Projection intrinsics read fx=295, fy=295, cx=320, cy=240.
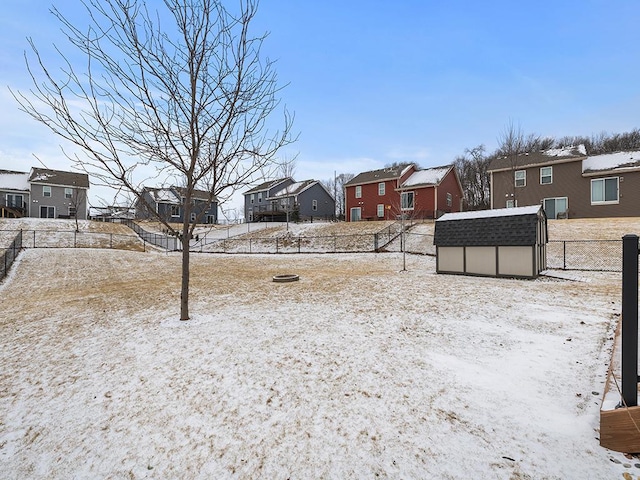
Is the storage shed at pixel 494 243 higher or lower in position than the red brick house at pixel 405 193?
lower

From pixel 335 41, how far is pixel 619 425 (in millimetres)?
13303

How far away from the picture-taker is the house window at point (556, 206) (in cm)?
2680

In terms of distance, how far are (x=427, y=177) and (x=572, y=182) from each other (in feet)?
43.7

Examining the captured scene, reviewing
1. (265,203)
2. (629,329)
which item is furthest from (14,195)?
(629,329)

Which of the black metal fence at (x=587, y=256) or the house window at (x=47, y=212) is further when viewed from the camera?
the house window at (x=47, y=212)

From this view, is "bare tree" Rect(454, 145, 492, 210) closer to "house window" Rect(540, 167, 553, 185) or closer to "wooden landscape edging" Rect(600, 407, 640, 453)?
"house window" Rect(540, 167, 553, 185)

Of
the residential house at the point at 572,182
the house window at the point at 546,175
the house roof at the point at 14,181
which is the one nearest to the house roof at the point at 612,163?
the residential house at the point at 572,182

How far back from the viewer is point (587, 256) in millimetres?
16734

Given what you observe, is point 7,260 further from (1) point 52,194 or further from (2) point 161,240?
(1) point 52,194

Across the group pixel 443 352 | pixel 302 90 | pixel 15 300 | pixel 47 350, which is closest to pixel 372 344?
pixel 443 352

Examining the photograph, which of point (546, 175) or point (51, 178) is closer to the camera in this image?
point (546, 175)

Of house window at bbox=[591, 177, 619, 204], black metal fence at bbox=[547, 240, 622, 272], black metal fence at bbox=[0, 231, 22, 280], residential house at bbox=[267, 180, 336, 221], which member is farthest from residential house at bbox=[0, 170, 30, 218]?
house window at bbox=[591, 177, 619, 204]

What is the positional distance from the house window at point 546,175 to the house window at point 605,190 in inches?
117

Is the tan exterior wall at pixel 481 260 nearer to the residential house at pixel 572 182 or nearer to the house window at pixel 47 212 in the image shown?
the residential house at pixel 572 182
